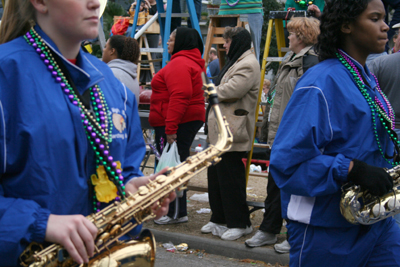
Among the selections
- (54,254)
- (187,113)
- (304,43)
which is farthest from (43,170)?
(187,113)

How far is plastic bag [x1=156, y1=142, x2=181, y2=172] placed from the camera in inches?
206

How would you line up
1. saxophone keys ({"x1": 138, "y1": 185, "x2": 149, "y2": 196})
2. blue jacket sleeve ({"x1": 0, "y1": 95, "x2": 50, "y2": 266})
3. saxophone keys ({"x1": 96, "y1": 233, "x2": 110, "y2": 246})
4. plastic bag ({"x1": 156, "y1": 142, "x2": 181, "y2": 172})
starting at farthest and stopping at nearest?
plastic bag ({"x1": 156, "y1": 142, "x2": 181, "y2": 172}), saxophone keys ({"x1": 138, "y1": 185, "x2": 149, "y2": 196}), saxophone keys ({"x1": 96, "y1": 233, "x2": 110, "y2": 246}), blue jacket sleeve ({"x1": 0, "y1": 95, "x2": 50, "y2": 266})

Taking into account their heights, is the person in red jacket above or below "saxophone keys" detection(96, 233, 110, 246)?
below

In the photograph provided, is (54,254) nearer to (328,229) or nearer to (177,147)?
Answer: (328,229)

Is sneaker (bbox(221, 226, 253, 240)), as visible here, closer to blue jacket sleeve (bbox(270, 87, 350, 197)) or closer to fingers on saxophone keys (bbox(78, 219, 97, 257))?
blue jacket sleeve (bbox(270, 87, 350, 197))

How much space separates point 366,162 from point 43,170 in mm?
1768

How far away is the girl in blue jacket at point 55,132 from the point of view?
149 centimetres

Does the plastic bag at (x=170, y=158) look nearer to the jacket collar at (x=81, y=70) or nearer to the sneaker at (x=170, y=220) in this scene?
the sneaker at (x=170, y=220)

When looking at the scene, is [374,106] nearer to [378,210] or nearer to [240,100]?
[378,210]

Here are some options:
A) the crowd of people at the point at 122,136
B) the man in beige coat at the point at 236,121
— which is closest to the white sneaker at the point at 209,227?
the man in beige coat at the point at 236,121

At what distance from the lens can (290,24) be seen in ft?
15.8

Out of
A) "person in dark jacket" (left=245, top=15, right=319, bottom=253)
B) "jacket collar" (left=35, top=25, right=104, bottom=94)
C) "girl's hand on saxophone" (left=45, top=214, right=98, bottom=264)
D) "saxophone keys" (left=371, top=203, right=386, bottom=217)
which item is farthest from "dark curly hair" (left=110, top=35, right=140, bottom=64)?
"girl's hand on saxophone" (left=45, top=214, right=98, bottom=264)

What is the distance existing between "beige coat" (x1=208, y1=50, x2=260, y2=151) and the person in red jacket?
0.47 meters

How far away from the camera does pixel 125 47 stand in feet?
17.6
